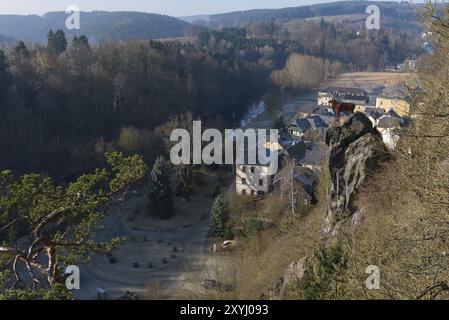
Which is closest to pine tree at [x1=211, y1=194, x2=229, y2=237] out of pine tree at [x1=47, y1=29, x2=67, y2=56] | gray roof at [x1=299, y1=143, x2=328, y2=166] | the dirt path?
the dirt path

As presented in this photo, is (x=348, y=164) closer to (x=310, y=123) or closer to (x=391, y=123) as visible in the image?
(x=391, y=123)

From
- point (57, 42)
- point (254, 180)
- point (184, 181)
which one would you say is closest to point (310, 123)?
point (254, 180)

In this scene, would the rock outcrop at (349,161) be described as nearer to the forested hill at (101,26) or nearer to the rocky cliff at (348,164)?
the rocky cliff at (348,164)

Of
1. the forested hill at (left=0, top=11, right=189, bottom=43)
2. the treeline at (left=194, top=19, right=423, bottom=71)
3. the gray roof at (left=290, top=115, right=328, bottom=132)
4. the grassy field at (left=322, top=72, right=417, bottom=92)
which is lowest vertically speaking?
the gray roof at (left=290, top=115, right=328, bottom=132)

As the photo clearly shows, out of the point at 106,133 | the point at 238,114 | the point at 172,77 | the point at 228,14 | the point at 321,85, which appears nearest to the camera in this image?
the point at 106,133

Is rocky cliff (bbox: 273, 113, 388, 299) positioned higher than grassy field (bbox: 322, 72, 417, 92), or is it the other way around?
grassy field (bbox: 322, 72, 417, 92)

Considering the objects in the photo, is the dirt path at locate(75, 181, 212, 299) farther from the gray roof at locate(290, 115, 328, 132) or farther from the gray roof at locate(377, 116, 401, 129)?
the gray roof at locate(290, 115, 328, 132)
